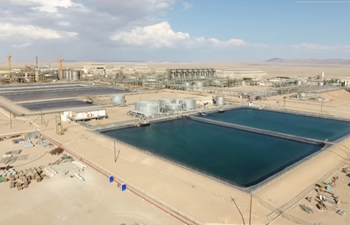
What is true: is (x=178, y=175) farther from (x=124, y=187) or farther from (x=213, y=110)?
(x=213, y=110)

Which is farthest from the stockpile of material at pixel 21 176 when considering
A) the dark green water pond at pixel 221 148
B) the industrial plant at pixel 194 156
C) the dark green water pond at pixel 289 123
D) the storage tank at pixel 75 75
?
the storage tank at pixel 75 75

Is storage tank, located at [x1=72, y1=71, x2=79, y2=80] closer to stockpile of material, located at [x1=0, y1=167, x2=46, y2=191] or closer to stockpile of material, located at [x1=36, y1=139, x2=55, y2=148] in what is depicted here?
stockpile of material, located at [x1=36, y1=139, x2=55, y2=148]

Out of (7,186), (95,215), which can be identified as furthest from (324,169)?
(7,186)

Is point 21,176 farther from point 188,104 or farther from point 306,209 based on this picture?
point 188,104

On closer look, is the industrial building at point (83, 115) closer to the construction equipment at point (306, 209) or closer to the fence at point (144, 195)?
the fence at point (144, 195)

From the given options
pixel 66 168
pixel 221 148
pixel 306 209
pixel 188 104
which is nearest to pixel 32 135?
pixel 66 168

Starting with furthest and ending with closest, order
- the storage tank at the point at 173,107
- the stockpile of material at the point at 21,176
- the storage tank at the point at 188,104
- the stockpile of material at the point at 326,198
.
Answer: the storage tank at the point at 188,104 < the storage tank at the point at 173,107 < the stockpile of material at the point at 21,176 < the stockpile of material at the point at 326,198

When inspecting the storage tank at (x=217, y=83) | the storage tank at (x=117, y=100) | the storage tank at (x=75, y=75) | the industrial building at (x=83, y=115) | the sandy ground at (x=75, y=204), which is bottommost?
the sandy ground at (x=75, y=204)
